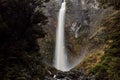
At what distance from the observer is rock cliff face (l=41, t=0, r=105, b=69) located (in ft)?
150

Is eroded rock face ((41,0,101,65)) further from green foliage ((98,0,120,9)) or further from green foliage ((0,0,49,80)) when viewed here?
green foliage ((0,0,49,80))

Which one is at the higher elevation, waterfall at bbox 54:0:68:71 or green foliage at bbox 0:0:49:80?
green foliage at bbox 0:0:49:80

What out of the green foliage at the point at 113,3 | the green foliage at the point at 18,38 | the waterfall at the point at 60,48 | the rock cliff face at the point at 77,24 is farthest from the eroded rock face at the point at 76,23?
the green foliage at the point at 18,38

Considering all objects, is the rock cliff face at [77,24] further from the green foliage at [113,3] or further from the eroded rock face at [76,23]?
the green foliage at [113,3]

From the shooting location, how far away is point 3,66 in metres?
13.2

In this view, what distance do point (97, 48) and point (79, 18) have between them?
1221 cm

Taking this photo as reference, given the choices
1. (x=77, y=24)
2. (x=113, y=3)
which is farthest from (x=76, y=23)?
(x=113, y=3)

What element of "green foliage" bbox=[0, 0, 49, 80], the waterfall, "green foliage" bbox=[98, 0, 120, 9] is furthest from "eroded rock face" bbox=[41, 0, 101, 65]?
"green foliage" bbox=[0, 0, 49, 80]

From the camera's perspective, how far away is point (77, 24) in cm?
5012

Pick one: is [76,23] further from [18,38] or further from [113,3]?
[18,38]

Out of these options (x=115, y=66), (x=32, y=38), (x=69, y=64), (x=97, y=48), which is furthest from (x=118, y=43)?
(x=69, y=64)

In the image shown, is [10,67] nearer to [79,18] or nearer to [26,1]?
[26,1]

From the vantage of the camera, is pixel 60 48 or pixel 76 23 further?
pixel 76 23

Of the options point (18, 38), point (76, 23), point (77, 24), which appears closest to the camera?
point (18, 38)
